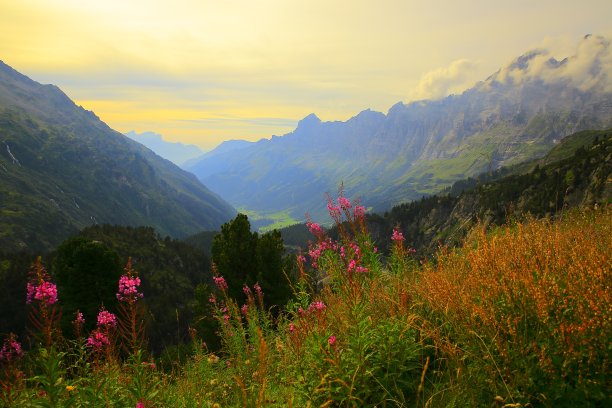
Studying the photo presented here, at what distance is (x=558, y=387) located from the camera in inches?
158

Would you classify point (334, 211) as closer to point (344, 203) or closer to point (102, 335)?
point (344, 203)

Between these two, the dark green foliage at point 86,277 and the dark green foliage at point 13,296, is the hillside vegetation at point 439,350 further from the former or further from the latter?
the dark green foliage at point 13,296

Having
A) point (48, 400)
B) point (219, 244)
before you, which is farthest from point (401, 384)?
point (219, 244)

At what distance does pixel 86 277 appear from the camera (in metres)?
36.6

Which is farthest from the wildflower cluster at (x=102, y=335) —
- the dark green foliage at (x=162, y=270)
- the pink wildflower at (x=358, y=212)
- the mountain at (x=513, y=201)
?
the dark green foliage at (x=162, y=270)

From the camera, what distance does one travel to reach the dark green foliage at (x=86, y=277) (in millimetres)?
35156

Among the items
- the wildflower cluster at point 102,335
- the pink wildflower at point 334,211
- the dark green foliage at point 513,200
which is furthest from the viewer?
the dark green foliage at point 513,200

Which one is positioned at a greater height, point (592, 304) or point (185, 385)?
point (592, 304)

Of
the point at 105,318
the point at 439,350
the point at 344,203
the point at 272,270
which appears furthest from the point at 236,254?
the point at 439,350

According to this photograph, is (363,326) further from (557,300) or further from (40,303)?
(40,303)

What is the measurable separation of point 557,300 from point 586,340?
95 centimetres

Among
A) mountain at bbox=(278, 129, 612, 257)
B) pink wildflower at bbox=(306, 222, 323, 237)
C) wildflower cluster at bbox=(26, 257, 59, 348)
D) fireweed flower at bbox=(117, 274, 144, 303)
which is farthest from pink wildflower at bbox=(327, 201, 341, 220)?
wildflower cluster at bbox=(26, 257, 59, 348)

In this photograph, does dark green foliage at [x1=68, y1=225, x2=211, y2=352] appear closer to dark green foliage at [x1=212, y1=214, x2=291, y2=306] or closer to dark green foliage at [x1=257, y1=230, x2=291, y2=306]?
dark green foliage at [x1=212, y1=214, x2=291, y2=306]

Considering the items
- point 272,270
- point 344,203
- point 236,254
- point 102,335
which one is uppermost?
point 344,203
